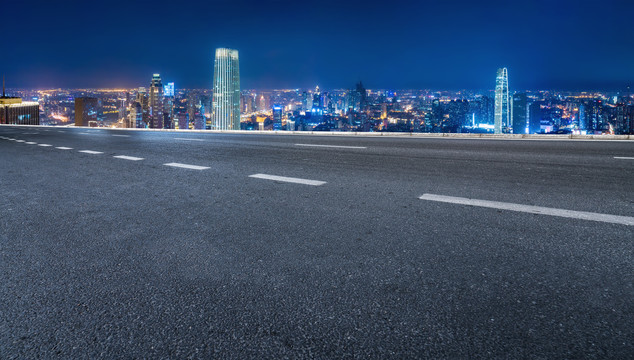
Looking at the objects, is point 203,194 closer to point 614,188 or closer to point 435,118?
point 614,188

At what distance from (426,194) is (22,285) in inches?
120

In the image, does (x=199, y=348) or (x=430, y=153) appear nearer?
(x=199, y=348)

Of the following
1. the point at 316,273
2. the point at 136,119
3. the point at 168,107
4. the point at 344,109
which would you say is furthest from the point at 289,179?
the point at 168,107

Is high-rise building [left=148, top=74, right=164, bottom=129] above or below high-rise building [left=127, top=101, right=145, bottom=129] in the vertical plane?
above

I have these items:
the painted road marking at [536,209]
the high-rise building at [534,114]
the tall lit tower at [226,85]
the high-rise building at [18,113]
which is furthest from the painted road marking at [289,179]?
the tall lit tower at [226,85]

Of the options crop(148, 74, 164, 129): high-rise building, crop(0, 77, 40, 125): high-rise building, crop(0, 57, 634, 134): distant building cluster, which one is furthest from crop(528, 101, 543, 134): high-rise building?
crop(148, 74, 164, 129): high-rise building

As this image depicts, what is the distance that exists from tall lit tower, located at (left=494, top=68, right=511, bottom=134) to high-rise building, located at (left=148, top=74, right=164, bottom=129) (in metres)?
76.4

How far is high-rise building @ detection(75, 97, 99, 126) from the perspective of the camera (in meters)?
74.8

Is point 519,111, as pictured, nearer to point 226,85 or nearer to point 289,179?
point 289,179

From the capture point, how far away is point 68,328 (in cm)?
153

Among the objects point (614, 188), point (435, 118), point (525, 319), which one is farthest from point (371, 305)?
point (435, 118)

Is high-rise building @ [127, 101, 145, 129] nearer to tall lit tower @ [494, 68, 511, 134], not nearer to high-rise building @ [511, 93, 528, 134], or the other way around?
tall lit tower @ [494, 68, 511, 134]

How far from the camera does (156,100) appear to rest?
441ft

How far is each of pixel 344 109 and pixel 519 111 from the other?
133 ft
